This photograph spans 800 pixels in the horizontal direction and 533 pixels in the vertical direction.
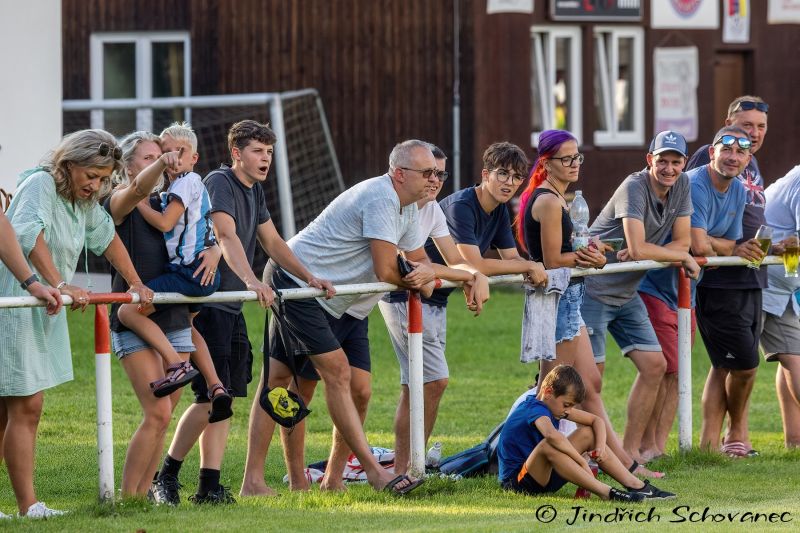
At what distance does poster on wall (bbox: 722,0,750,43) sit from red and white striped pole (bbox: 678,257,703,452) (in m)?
15.3

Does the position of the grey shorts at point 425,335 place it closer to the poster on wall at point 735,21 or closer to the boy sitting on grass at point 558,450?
the boy sitting on grass at point 558,450

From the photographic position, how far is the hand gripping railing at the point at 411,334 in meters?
7.28

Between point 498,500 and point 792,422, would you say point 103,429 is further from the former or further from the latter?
point 792,422

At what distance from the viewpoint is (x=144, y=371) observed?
756 centimetres

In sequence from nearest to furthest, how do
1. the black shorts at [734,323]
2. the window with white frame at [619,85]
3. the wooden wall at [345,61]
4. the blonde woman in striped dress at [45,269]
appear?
the blonde woman in striped dress at [45,269]
the black shorts at [734,323]
the wooden wall at [345,61]
the window with white frame at [619,85]

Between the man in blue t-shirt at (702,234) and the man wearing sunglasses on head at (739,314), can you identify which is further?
the man wearing sunglasses on head at (739,314)

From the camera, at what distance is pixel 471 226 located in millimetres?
8797

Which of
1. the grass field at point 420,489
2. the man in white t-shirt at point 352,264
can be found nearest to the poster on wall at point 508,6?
the grass field at point 420,489

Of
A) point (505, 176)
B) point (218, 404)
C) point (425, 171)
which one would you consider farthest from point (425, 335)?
point (218, 404)

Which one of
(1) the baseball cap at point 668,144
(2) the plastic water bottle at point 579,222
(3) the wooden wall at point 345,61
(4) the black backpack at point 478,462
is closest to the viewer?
(2) the plastic water bottle at point 579,222

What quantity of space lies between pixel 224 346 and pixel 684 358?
3032mm

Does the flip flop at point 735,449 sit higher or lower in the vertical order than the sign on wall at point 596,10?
lower

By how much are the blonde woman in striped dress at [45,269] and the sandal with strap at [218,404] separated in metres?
0.75

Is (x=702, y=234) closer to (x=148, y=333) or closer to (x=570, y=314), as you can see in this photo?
(x=570, y=314)
